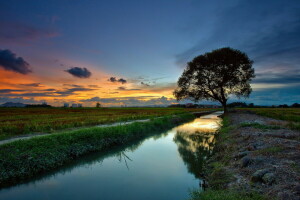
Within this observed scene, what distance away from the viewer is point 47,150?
940 centimetres

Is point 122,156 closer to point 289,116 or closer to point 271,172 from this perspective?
point 271,172

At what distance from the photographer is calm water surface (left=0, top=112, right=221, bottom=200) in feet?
21.6

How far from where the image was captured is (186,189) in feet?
22.2

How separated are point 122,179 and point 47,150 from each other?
4405 millimetres

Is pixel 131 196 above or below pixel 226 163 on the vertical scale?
below

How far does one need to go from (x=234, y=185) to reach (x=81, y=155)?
8.96 m

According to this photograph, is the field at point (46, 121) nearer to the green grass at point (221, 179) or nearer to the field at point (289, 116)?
the green grass at point (221, 179)

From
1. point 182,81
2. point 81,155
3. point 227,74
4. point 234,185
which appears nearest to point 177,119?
point 182,81

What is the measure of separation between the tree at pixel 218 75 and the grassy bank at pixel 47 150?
1020 inches

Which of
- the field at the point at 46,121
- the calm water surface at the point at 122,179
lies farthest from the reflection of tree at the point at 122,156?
the field at the point at 46,121

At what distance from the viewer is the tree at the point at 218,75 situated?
34938 mm

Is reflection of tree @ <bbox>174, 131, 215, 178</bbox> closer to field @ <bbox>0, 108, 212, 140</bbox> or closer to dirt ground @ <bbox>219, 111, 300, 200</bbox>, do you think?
dirt ground @ <bbox>219, 111, 300, 200</bbox>

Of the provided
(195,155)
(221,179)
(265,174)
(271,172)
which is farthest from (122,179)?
(271,172)

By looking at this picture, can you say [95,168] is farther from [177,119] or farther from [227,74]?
[227,74]
